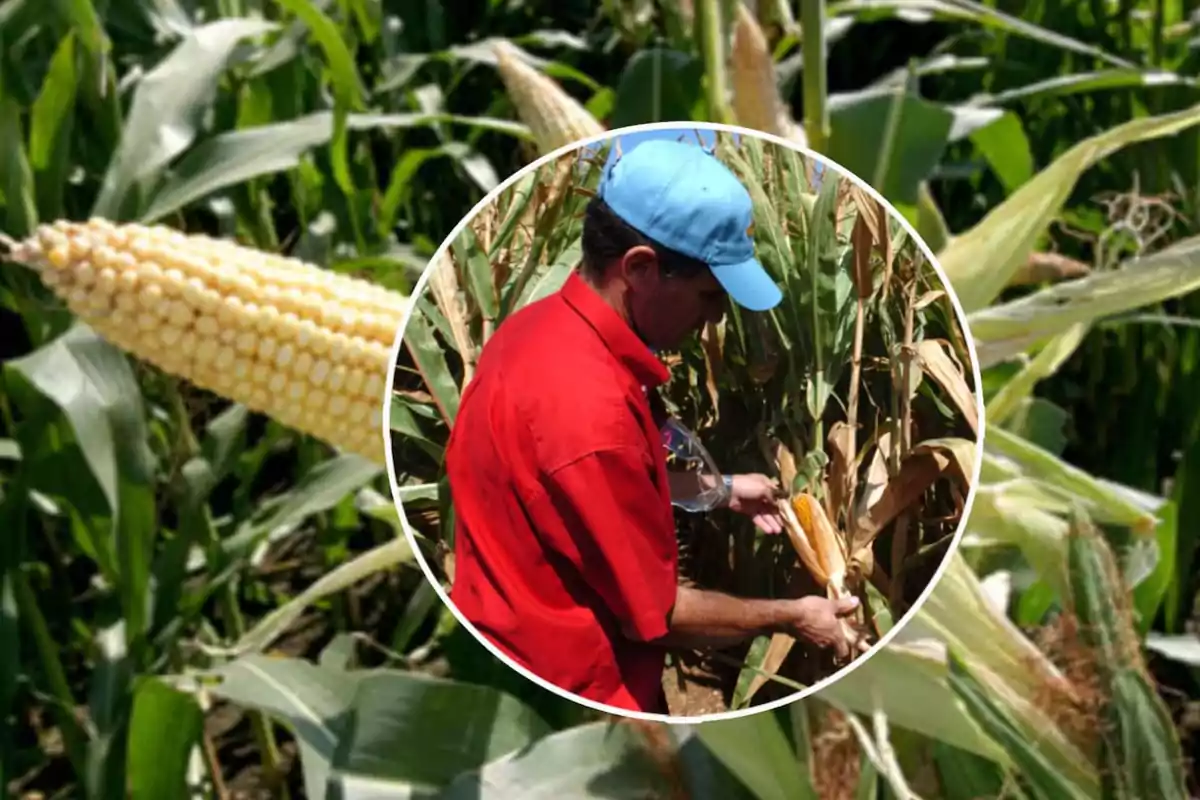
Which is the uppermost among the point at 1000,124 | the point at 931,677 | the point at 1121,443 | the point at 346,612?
the point at 1000,124

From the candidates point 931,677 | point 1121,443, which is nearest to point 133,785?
point 931,677

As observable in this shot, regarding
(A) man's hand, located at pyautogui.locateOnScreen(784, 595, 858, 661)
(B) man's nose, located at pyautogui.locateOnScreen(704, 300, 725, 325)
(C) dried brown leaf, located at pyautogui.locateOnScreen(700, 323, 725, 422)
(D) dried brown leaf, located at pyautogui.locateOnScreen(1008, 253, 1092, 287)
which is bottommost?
(D) dried brown leaf, located at pyautogui.locateOnScreen(1008, 253, 1092, 287)

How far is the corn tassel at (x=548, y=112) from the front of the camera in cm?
59

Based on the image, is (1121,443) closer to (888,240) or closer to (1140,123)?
(1140,123)

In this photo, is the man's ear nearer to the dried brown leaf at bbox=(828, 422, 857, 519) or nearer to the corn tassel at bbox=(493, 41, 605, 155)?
the dried brown leaf at bbox=(828, 422, 857, 519)

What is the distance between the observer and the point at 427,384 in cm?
30

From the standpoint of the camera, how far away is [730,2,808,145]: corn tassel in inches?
24.7

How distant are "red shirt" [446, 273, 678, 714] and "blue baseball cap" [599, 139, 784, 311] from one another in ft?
0.08

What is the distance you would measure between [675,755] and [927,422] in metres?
0.31

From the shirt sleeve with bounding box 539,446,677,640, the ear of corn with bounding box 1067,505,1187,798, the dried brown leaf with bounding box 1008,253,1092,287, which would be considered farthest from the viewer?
the dried brown leaf with bounding box 1008,253,1092,287

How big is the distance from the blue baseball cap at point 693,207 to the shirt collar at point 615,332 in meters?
0.02

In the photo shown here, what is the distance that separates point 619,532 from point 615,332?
5cm

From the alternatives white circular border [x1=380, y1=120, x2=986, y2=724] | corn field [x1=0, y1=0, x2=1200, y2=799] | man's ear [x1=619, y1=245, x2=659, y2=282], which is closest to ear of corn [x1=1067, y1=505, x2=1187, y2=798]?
corn field [x1=0, y1=0, x2=1200, y2=799]

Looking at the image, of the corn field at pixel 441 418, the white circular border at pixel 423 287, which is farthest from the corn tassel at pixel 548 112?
the white circular border at pixel 423 287
